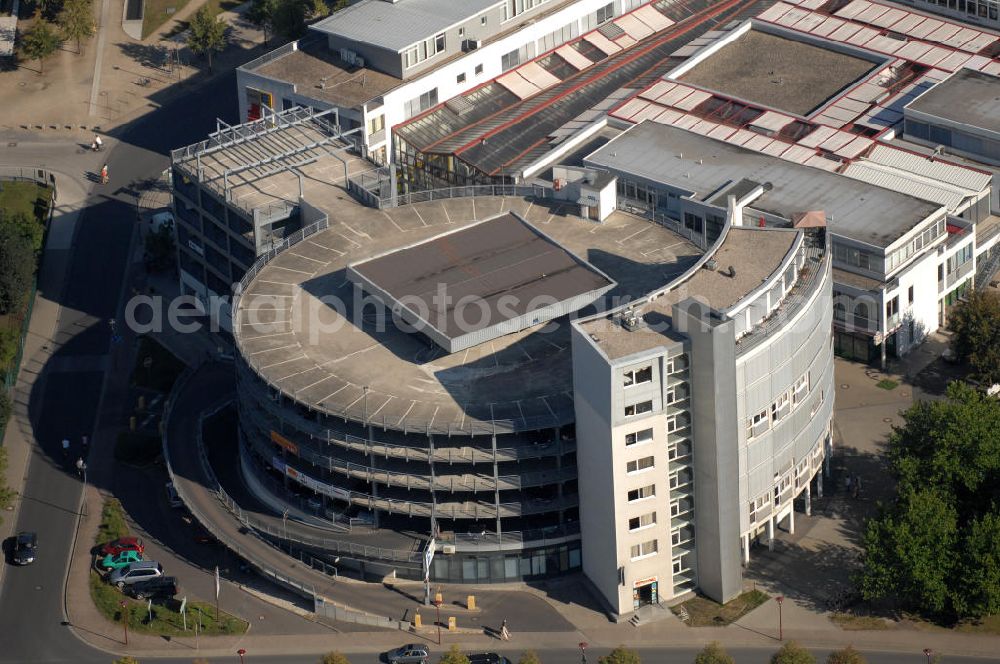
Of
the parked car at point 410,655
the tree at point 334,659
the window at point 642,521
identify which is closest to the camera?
the tree at point 334,659

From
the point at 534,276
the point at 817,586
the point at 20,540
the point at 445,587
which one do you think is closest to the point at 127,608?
the point at 20,540

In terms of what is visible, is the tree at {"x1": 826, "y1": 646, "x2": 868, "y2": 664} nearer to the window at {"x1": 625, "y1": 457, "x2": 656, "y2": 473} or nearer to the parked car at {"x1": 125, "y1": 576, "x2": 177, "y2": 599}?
the window at {"x1": 625, "y1": 457, "x2": 656, "y2": 473}

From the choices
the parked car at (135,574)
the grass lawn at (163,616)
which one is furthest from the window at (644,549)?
the parked car at (135,574)

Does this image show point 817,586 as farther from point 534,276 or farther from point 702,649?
point 534,276

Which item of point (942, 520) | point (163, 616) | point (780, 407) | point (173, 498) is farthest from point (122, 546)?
point (942, 520)

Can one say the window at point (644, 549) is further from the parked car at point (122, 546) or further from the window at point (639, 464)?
the parked car at point (122, 546)

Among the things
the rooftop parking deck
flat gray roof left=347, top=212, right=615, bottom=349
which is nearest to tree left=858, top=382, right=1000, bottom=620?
the rooftop parking deck

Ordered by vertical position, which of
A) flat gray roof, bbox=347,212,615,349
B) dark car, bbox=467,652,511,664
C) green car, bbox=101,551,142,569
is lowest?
dark car, bbox=467,652,511,664
